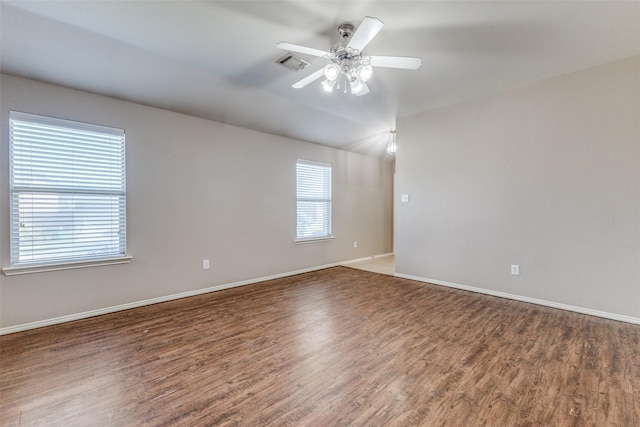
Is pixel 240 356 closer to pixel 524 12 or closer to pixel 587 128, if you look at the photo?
pixel 524 12

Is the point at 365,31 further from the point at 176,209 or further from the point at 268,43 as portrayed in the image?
the point at 176,209

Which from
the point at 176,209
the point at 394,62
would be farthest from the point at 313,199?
the point at 394,62

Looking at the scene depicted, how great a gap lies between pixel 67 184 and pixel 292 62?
261 cm

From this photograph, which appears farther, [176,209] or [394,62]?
[176,209]

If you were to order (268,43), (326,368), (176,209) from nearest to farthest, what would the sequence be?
(326,368) → (268,43) → (176,209)

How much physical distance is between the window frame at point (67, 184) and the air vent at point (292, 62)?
6.55ft

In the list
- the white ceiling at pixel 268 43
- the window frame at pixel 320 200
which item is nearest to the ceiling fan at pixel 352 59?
the white ceiling at pixel 268 43

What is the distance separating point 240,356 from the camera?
224cm

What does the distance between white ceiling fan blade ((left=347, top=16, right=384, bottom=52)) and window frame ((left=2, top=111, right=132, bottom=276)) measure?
2.78 meters

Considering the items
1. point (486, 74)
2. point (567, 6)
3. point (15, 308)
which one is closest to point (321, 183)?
point (486, 74)

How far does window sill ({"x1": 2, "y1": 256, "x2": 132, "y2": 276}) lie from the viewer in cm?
263

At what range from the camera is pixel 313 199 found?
532cm

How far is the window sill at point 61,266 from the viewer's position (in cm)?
263

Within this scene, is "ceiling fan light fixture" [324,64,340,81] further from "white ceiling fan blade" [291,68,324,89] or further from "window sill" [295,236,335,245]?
"window sill" [295,236,335,245]
